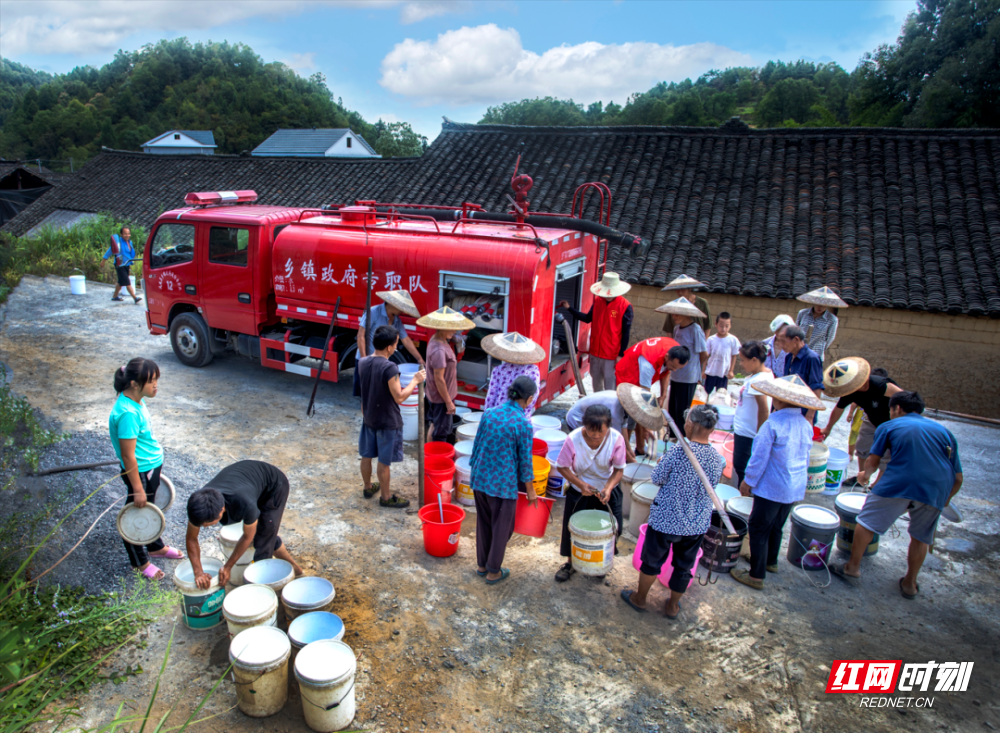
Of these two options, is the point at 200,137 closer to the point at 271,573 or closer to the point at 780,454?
the point at 271,573

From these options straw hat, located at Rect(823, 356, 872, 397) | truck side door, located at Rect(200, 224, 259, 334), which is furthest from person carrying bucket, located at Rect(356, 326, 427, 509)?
truck side door, located at Rect(200, 224, 259, 334)

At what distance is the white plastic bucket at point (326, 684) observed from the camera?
3229 mm

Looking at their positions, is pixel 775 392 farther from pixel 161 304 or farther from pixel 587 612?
pixel 161 304

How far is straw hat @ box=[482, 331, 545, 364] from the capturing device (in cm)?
570

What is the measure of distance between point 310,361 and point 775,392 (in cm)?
668

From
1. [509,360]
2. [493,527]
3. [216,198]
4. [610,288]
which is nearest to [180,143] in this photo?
[216,198]

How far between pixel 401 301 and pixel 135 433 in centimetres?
326

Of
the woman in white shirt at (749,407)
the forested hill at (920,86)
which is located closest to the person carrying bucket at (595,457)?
the woman in white shirt at (749,407)

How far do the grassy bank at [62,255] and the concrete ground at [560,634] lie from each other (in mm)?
12051

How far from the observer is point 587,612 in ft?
14.5

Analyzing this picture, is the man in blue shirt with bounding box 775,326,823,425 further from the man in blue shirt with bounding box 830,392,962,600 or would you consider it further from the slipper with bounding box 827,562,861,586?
the slipper with bounding box 827,562,861,586

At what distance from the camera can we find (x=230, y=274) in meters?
8.81

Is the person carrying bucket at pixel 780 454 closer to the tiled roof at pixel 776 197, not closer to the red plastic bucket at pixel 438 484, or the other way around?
the red plastic bucket at pixel 438 484

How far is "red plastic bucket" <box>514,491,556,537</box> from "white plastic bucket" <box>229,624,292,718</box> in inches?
82.1
